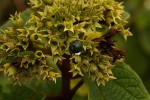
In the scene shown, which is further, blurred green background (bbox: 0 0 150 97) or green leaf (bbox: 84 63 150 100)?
blurred green background (bbox: 0 0 150 97)

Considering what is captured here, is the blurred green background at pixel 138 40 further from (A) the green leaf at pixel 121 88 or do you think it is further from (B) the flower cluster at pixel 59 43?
(B) the flower cluster at pixel 59 43

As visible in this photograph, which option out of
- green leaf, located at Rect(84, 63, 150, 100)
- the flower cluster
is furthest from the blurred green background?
the flower cluster

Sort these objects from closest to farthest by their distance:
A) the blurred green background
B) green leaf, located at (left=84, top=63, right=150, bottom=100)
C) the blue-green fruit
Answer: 1. the blue-green fruit
2. green leaf, located at (left=84, top=63, right=150, bottom=100)
3. the blurred green background

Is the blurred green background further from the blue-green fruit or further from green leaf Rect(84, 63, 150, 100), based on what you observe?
the blue-green fruit

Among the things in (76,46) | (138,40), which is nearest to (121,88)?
(76,46)

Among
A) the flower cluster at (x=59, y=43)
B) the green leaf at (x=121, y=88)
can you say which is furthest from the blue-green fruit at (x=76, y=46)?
the green leaf at (x=121, y=88)
